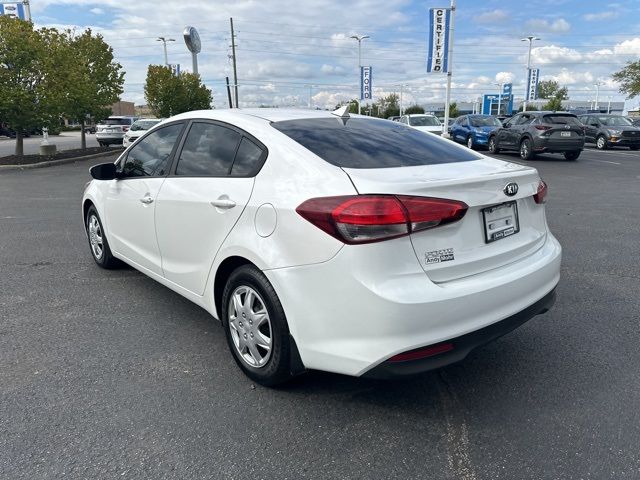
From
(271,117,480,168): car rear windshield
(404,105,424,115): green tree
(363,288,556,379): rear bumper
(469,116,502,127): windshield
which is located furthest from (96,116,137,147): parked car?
(404,105,424,115): green tree

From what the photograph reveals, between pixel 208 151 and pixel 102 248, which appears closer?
pixel 208 151

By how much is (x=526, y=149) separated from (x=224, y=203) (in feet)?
54.2

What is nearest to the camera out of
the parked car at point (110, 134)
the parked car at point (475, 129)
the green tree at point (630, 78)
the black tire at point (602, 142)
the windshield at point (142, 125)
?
the parked car at point (475, 129)

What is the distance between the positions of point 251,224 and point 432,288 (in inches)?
41.2

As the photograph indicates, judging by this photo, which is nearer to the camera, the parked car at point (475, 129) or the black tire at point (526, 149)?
the black tire at point (526, 149)

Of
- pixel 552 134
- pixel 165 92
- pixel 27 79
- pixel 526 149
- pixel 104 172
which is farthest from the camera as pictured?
pixel 165 92

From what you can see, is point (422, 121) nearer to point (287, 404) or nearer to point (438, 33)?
point (438, 33)

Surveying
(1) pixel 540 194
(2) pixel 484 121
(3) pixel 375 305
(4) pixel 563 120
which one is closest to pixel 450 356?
(3) pixel 375 305

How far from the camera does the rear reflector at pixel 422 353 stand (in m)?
2.38

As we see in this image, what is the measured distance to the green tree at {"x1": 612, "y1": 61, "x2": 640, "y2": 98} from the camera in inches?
1756

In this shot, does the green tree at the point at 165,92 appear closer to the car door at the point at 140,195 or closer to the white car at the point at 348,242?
the car door at the point at 140,195

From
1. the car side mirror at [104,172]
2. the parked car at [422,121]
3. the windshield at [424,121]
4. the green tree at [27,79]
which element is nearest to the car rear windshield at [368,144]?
the car side mirror at [104,172]

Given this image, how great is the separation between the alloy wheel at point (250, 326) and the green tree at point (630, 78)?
5205cm

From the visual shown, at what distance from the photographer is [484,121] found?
74.7 feet
